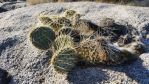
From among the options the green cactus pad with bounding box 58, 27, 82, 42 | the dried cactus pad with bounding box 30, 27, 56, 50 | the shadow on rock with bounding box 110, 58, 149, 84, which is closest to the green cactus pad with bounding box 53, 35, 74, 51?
the dried cactus pad with bounding box 30, 27, 56, 50

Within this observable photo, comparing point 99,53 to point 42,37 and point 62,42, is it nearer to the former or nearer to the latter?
point 62,42

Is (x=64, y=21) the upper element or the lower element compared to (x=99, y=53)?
upper

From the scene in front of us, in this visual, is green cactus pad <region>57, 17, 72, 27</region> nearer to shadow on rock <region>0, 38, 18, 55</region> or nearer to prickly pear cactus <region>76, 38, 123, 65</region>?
prickly pear cactus <region>76, 38, 123, 65</region>

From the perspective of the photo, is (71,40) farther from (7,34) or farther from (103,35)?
(7,34)

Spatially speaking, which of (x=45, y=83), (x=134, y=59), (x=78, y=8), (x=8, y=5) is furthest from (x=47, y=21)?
(x=8, y=5)

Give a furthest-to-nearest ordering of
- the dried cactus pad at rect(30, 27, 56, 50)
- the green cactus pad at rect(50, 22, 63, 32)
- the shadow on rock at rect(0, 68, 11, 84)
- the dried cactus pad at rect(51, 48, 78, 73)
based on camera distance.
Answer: the green cactus pad at rect(50, 22, 63, 32)
the shadow on rock at rect(0, 68, 11, 84)
the dried cactus pad at rect(30, 27, 56, 50)
the dried cactus pad at rect(51, 48, 78, 73)

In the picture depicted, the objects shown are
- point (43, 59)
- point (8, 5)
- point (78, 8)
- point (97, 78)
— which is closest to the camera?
point (97, 78)

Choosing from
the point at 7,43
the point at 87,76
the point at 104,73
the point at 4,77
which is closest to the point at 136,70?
the point at 104,73
